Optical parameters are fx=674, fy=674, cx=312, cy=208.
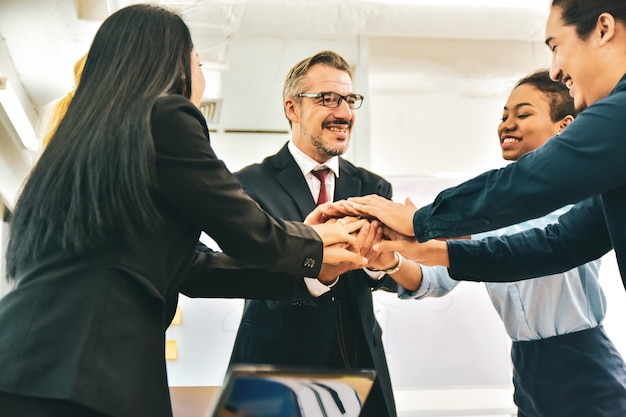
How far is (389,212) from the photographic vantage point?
7.02 feet

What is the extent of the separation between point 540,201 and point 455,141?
10.3ft

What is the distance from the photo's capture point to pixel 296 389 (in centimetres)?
96

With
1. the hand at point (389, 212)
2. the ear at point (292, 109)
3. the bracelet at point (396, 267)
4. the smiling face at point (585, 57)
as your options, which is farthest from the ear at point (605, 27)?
the ear at point (292, 109)

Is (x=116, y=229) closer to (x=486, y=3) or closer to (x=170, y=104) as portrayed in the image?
(x=170, y=104)

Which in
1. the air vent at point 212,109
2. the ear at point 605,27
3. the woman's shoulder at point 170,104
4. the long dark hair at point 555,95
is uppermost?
the air vent at point 212,109

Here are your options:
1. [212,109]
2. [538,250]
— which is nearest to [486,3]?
[212,109]

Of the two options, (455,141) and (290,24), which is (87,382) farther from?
(455,141)

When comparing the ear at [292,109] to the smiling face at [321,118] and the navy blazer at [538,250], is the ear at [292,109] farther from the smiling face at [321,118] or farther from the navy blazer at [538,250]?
the navy blazer at [538,250]

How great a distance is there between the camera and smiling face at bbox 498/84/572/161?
257 centimetres

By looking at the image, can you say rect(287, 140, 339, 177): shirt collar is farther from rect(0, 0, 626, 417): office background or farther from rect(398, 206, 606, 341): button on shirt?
rect(0, 0, 626, 417): office background

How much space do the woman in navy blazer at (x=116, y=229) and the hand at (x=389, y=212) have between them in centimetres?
70

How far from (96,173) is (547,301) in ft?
5.28

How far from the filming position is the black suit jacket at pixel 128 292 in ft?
3.66

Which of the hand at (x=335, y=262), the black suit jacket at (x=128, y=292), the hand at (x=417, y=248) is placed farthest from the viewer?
the hand at (x=417, y=248)
